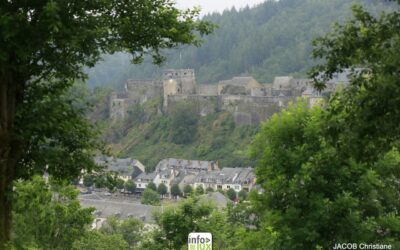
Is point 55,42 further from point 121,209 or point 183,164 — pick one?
point 183,164

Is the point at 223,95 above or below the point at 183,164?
above

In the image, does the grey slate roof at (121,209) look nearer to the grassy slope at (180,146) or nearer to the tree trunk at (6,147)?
the grassy slope at (180,146)

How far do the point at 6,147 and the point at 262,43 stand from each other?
134480mm

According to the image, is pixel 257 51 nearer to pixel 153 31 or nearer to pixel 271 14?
pixel 271 14

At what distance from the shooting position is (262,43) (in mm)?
140500

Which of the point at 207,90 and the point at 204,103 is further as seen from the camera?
the point at 207,90

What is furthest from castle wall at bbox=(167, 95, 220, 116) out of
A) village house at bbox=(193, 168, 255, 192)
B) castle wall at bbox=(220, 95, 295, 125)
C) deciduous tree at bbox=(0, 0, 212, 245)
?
deciduous tree at bbox=(0, 0, 212, 245)

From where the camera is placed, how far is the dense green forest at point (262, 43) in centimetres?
13112

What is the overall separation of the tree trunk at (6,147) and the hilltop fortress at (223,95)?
7825cm

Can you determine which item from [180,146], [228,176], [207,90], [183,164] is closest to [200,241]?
[228,176]

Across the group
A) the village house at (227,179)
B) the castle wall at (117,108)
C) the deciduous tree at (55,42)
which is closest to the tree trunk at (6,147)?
the deciduous tree at (55,42)

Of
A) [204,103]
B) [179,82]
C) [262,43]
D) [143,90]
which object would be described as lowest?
[204,103]

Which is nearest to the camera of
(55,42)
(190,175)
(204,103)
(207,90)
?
(55,42)

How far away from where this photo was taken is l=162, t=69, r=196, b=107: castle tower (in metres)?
99.0
